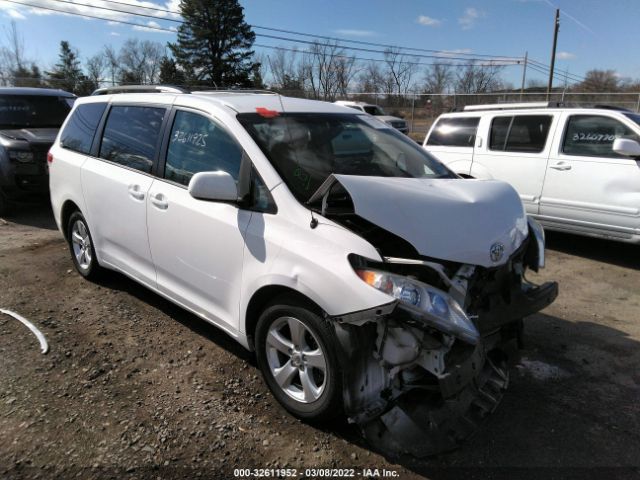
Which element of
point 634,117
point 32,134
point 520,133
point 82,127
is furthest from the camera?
point 32,134

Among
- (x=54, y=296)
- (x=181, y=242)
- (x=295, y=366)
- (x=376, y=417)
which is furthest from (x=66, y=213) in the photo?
(x=376, y=417)

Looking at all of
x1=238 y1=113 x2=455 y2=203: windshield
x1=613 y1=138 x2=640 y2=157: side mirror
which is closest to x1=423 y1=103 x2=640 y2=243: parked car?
x1=613 y1=138 x2=640 y2=157: side mirror

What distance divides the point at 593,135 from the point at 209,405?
5767 mm

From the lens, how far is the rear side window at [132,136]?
3861 millimetres

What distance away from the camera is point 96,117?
468cm

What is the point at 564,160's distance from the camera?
21.2 feet

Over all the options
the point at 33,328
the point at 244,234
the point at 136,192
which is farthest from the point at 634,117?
the point at 33,328

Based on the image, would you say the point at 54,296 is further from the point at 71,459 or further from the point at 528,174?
the point at 528,174

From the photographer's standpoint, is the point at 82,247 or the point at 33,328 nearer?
the point at 33,328

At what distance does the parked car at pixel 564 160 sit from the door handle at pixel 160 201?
5.07m

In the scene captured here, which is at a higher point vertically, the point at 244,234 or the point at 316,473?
the point at 244,234

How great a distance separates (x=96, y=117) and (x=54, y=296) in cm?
174

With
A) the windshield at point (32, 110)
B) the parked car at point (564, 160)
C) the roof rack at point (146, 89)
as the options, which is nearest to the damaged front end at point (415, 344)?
the roof rack at point (146, 89)

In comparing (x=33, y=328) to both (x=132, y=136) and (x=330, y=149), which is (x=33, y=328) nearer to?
(x=132, y=136)
